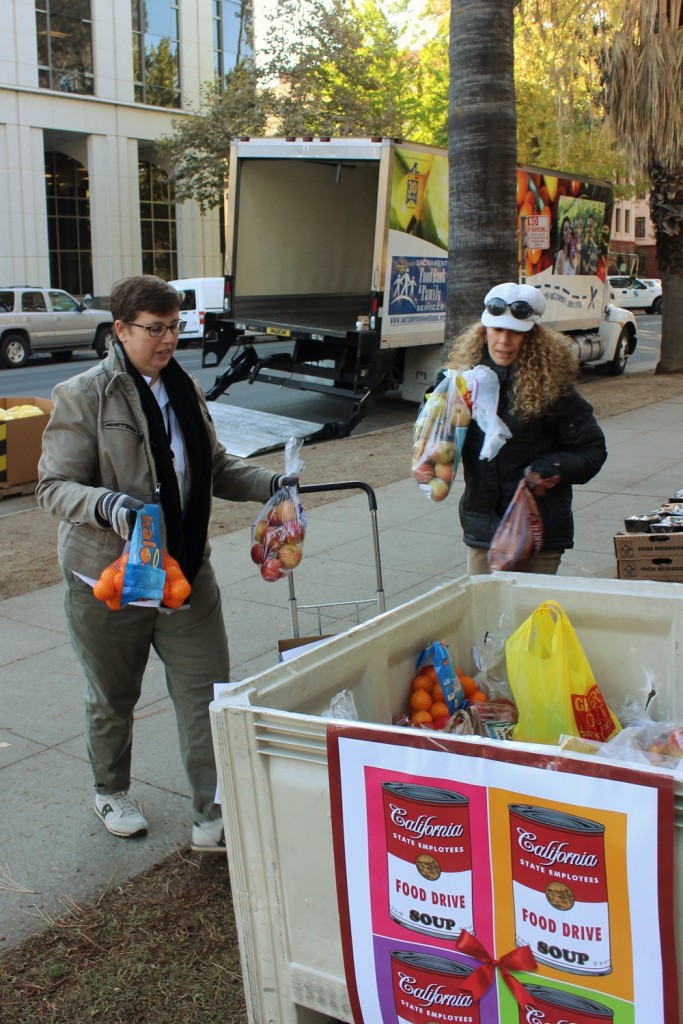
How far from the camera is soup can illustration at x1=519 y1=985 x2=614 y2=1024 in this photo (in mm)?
1873

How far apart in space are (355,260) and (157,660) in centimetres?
1147

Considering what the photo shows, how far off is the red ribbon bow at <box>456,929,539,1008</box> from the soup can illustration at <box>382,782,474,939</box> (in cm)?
3

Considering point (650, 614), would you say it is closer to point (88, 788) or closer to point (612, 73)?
point (88, 788)

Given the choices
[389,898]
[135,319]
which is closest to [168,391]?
[135,319]

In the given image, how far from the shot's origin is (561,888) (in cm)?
185

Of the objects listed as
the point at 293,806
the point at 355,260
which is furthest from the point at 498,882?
the point at 355,260

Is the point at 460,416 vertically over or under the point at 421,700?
over

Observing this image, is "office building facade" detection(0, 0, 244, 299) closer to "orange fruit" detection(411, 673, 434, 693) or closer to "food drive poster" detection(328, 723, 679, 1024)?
"orange fruit" detection(411, 673, 434, 693)

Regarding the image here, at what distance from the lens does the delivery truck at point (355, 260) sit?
41.1 ft

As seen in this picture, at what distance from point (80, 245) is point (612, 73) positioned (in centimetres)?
2444

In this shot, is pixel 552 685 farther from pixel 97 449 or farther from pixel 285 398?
pixel 285 398

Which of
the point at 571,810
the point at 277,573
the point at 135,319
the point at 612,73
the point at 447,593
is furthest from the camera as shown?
the point at 612,73

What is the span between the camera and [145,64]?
35906 millimetres

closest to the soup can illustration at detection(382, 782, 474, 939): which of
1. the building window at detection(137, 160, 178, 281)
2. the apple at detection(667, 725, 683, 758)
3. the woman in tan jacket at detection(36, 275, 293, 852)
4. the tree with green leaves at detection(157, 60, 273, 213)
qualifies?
the apple at detection(667, 725, 683, 758)
